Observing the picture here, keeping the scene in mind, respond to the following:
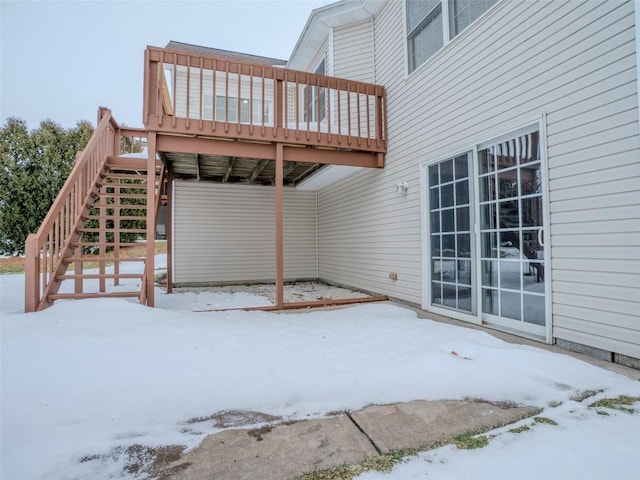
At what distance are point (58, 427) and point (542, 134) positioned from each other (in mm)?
4160

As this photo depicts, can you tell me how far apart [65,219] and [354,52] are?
5.79m

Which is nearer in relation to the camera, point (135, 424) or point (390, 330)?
point (135, 424)

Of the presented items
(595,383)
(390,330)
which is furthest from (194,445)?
(595,383)

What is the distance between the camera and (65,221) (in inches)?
169

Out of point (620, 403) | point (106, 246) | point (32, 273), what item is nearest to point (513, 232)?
point (620, 403)

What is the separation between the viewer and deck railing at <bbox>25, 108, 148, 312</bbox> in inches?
137

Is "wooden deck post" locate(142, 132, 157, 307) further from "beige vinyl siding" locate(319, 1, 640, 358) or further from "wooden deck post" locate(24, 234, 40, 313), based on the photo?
"beige vinyl siding" locate(319, 1, 640, 358)

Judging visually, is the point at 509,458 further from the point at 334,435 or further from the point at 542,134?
the point at 542,134

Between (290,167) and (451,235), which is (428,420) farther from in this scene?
(290,167)

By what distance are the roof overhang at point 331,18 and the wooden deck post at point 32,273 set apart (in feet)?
19.8

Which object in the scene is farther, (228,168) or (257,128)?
(228,168)

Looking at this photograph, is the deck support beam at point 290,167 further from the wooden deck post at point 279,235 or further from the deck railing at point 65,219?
the deck railing at point 65,219

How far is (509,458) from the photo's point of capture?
4.64ft

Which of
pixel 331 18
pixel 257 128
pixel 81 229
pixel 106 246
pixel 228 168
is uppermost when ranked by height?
pixel 331 18
